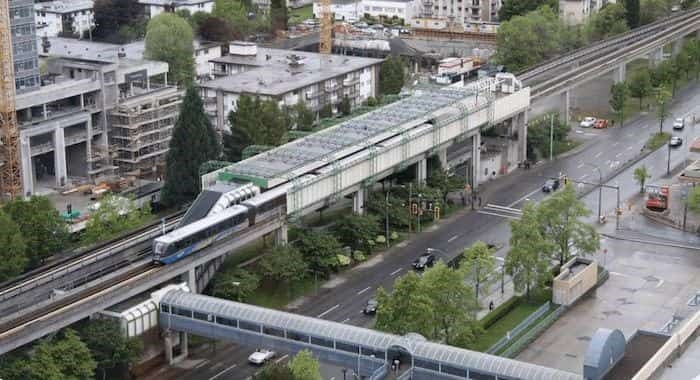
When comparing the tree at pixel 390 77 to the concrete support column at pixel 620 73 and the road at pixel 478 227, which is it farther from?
the concrete support column at pixel 620 73

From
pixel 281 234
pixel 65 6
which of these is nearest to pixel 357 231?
pixel 281 234

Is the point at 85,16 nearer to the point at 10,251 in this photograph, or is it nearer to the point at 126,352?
the point at 10,251

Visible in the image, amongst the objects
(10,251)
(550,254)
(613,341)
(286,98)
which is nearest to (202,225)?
(10,251)

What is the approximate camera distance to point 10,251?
64438 millimetres

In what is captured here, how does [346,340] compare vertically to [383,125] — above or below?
below

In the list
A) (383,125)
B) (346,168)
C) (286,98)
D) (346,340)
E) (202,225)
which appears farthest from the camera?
(286,98)

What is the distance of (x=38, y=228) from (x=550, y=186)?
121 feet

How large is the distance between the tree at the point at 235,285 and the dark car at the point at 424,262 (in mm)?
10970

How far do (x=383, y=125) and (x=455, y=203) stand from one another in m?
8.23

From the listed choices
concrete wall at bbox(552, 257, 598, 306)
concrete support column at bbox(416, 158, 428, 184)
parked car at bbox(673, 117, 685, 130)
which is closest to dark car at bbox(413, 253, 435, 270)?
concrete wall at bbox(552, 257, 598, 306)

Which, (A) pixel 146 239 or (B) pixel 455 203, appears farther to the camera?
(B) pixel 455 203

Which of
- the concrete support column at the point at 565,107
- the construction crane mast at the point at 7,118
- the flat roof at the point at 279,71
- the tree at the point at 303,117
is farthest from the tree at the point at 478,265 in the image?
Answer: the concrete support column at the point at 565,107

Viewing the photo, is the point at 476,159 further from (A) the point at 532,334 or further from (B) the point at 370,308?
(A) the point at 532,334

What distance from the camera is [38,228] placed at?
68812 mm
